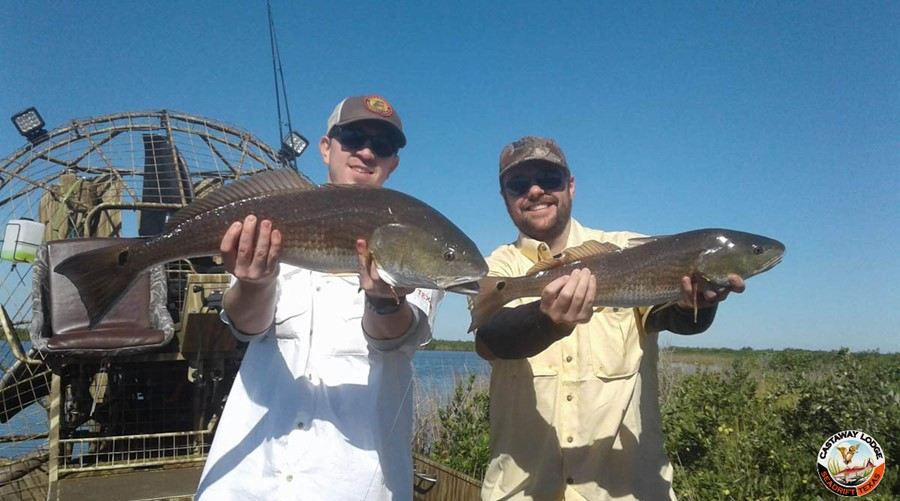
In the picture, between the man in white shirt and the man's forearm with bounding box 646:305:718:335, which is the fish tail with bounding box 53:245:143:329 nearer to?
the man in white shirt

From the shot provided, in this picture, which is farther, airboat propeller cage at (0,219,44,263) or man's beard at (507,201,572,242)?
airboat propeller cage at (0,219,44,263)

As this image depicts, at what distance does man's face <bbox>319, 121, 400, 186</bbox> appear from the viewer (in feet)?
10.8

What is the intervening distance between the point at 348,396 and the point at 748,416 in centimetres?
690

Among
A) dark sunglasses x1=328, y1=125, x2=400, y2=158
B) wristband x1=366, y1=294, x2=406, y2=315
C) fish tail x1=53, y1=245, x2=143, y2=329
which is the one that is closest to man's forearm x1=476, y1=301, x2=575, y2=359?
wristband x1=366, y1=294, x2=406, y2=315

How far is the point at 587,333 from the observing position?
349 centimetres

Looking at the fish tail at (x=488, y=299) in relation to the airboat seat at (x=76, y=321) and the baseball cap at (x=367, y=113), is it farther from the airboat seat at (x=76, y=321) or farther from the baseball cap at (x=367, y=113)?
the airboat seat at (x=76, y=321)

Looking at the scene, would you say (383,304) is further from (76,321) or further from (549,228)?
(76,321)

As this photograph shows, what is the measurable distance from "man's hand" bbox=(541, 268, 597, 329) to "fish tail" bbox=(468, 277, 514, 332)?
312 millimetres

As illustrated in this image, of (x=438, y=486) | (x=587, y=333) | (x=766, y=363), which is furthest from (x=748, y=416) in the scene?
(x=766, y=363)

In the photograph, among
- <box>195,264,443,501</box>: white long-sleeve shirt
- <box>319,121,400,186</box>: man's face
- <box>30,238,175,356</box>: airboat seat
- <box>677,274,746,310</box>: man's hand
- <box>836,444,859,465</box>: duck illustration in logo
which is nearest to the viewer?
Answer: <box>195,264,443,501</box>: white long-sleeve shirt

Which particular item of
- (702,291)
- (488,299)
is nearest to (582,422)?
→ (488,299)

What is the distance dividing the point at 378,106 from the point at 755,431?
19.8ft

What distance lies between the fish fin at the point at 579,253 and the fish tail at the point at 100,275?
217cm

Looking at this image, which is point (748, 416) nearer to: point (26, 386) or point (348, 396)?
point (348, 396)
